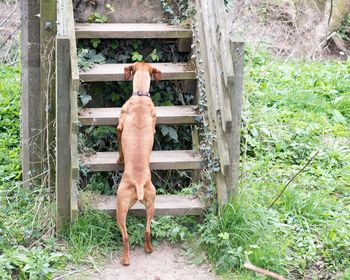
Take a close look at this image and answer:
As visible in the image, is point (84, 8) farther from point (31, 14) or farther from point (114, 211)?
point (114, 211)

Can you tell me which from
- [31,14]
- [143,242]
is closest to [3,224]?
[143,242]

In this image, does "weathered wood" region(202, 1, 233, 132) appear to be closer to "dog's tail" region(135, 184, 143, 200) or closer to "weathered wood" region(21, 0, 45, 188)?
"dog's tail" region(135, 184, 143, 200)

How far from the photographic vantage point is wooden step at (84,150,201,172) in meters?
6.09

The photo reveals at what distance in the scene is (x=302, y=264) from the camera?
5.54 m

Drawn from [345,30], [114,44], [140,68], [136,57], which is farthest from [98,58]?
[345,30]

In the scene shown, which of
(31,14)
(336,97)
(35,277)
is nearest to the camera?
(35,277)

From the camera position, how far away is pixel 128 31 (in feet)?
22.1

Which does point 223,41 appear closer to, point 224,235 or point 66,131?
point 66,131

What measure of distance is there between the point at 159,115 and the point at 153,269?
157cm

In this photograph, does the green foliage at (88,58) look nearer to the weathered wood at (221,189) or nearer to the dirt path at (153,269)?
the weathered wood at (221,189)

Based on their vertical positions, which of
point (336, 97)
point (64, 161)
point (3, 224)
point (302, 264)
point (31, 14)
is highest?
point (31, 14)

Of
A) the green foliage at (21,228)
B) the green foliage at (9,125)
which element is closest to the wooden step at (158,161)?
the green foliage at (21,228)

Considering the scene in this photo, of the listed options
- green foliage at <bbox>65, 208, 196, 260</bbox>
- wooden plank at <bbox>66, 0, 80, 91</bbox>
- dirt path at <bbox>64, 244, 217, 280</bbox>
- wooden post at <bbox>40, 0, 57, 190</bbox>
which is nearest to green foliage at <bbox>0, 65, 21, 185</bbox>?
wooden post at <bbox>40, 0, 57, 190</bbox>

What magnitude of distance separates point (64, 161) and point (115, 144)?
42.0 inches
